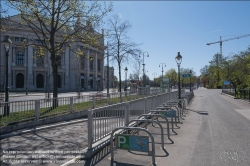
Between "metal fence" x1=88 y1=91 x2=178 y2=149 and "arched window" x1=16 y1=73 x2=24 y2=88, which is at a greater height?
"arched window" x1=16 y1=73 x2=24 y2=88

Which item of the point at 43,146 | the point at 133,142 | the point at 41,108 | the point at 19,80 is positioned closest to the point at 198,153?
the point at 133,142

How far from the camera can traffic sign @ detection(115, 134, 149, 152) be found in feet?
16.9

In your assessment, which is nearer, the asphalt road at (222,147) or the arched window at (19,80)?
the asphalt road at (222,147)

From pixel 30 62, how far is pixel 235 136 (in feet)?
204

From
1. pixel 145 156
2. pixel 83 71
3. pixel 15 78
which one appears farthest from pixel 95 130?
pixel 83 71

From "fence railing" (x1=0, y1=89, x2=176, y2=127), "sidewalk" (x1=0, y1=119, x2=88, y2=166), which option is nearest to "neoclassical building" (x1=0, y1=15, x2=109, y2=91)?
"fence railing" (x1=0, y1=89, x2=176, y2=127)

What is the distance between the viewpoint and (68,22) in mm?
16359

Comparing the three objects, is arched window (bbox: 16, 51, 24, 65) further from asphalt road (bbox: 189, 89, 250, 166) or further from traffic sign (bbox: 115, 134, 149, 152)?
traffic sign (bbox: 115, 134, 149, 152)

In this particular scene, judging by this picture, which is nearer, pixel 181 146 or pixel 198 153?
pixel 198 153

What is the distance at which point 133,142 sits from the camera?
528cm

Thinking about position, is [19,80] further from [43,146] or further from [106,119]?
[106,119]

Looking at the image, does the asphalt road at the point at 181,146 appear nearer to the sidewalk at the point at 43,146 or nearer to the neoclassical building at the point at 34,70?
the sidewalk at the point at 43,146

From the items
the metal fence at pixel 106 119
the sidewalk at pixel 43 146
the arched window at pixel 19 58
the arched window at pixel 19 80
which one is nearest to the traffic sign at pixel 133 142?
the metal fence at pixel 106 119

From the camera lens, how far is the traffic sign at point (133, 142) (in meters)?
5.16
